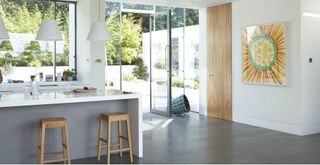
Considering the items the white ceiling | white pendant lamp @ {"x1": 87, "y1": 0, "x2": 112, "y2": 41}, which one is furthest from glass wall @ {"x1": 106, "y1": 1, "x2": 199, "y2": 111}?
white pendant lamp @ {"x1": 87, "y1": 0, "x2": 112, "y2": 41}

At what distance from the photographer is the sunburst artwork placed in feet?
23.8

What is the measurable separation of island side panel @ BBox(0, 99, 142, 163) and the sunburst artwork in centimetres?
335

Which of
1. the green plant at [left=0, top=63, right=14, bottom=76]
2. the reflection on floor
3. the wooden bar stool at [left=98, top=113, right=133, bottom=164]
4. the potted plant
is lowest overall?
the reflection on floor

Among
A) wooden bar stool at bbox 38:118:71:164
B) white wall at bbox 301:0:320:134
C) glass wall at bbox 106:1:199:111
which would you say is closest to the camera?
wooden bar stool at bbox 38:118:71:164

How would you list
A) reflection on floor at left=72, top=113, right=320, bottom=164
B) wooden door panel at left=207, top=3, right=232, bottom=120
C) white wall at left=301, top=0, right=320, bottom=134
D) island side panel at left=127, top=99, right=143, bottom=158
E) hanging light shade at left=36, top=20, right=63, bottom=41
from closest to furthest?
hanging light shade at left=36, top=20, right=63, bottom=41
reflection on floor at left=72, top=113, right=320, bottom=164
island side panel at left=127, top=99, right=143, bottom=158
white wall at left=301, top=0, right=320, bottom=134
wooden door panel at left=207, top=3, right=232, bottom=120

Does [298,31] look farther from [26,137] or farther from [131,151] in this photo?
[26,137]

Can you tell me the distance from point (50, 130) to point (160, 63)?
520cm

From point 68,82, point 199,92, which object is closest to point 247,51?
point 199,92

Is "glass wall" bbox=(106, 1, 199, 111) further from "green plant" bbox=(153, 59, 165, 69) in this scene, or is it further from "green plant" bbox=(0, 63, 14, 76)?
"green plant" bbox=(0, 63, 14, 76)

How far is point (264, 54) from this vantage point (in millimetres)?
7617

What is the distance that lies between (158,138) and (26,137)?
2576 millimetres

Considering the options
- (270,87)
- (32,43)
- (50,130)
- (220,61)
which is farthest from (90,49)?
(270,87)

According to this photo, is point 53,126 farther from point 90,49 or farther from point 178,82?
point 178,82

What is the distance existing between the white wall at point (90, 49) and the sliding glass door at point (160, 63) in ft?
7.12
